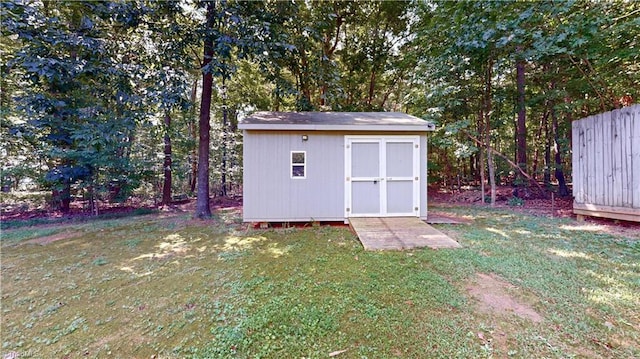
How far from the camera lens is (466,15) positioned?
696 centimetres

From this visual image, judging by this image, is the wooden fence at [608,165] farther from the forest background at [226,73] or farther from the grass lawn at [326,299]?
the forest background at [226,73]

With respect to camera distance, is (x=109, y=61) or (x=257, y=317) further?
(x=109, y=61)

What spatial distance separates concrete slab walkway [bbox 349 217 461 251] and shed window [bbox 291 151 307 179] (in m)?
1.46

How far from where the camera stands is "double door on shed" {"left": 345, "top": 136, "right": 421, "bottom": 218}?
5652 millimetres

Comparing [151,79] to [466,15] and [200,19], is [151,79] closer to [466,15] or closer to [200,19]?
[200,19]

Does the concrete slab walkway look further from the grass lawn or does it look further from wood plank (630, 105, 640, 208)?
wood plank (630, 105, 640, 208)

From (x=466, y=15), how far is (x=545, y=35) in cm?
192

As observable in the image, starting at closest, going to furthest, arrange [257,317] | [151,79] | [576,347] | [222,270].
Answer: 1. [576,347]
2. [257,317]
3. [222,270]
4. [151,79]

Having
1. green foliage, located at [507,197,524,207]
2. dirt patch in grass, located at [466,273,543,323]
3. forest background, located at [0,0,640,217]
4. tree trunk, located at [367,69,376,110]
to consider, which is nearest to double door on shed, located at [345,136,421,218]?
dirt patch in grass, located at [466,273,543,323]

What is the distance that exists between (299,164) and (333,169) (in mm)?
747

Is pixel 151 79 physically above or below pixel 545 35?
below

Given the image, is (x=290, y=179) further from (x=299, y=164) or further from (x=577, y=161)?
(x=577, y=161)

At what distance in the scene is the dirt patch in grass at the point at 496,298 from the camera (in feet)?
7.67

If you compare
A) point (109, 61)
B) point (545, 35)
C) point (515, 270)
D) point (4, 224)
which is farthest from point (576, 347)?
point (4, 224)
